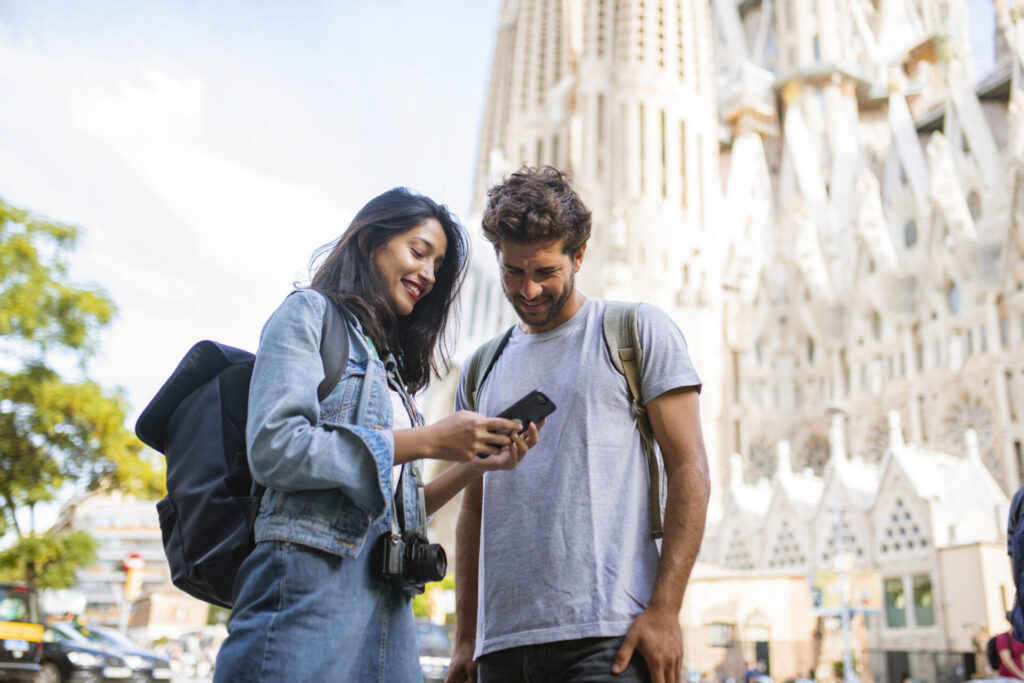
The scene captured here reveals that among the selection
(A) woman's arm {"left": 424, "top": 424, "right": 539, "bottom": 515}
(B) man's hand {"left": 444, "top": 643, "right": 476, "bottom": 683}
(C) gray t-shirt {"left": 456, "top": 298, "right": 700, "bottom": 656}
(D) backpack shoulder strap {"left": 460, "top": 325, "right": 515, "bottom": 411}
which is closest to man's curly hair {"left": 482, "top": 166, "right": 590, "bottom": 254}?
(C) gray t-shirt {"left": 456, "top": 298, "right": 700, "bottom": 656}

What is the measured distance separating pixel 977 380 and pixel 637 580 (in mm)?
26646

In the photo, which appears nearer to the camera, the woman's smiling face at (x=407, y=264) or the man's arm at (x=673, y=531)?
the man's arm at (x=673, y=531)

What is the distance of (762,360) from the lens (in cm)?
3228

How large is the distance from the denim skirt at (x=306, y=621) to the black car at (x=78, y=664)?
9.08m

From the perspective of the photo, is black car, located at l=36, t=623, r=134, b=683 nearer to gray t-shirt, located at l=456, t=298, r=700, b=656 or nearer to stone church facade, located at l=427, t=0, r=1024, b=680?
gray t-shirt, located at l=456, t=298, r=700, b=656

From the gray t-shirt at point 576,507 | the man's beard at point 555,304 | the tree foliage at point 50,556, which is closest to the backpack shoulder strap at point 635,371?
the gray t-shirt at point 576,507

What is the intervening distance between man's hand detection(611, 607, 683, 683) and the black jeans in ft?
0.06

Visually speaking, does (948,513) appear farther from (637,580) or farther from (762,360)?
(637,580)

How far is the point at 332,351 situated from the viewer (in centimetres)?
181

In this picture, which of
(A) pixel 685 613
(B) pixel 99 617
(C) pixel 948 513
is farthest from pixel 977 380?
(B) pixel 99 617

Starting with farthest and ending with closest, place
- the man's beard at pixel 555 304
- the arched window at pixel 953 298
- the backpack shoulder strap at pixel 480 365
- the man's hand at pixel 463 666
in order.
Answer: the arched window at pixel 953 298
the backpack shoulder strap at pixel 480 365
the man's hand at pixel 463 666
the man's beard at pixel 555 304

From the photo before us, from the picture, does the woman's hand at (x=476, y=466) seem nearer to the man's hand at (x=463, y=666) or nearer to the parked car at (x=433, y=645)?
the man's hand at (x=463, y=666)

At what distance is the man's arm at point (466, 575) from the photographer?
2.28 metres

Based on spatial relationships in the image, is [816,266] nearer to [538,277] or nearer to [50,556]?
[50,556]
